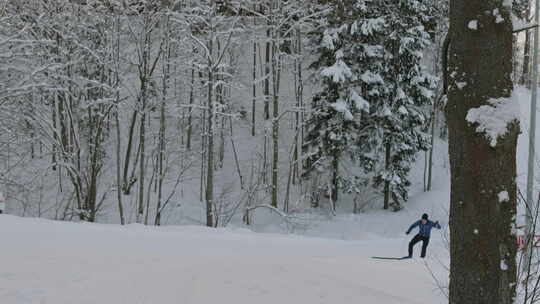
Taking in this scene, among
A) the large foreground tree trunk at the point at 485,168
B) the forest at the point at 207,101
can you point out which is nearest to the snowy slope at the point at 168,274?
the large foreground tree trunk at the point at 485,168

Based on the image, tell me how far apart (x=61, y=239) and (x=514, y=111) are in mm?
10174

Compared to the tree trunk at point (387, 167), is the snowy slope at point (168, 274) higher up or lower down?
lower down

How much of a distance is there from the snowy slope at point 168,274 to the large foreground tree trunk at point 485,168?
4.16 m

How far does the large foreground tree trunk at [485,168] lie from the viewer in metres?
2.85

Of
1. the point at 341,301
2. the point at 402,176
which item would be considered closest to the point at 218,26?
the point at 402,176

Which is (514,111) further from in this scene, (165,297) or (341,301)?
(165,297)

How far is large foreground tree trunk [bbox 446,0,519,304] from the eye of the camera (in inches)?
112

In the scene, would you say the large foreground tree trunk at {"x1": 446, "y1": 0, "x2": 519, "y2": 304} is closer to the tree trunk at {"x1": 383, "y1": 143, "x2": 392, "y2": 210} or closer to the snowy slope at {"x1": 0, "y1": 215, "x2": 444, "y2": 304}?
the snowy slope at {"x1": 0, "y1": 215, "x2": 444, "y2": 304}

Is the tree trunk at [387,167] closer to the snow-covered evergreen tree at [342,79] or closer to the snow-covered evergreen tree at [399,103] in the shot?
the snow-covered evergreen tree at [399,103]

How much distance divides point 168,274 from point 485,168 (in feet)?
20.5

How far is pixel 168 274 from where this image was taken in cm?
805

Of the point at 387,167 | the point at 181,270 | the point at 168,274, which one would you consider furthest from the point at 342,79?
the point at 168,274

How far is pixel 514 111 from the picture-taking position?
9.27 ft

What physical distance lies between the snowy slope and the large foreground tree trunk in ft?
13.7
